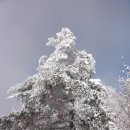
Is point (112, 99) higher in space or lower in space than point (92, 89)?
higher

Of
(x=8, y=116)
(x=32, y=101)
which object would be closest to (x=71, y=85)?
(x=32, y=101)

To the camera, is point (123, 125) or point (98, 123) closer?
point (98, 123)

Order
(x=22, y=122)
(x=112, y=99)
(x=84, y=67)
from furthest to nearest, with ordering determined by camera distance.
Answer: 1. (x=112, y=99)
2. (x=84, y=67)
3. (x=22, y=122)

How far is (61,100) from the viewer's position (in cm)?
1919

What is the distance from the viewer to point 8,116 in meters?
19.4

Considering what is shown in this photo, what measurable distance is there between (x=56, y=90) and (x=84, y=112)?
177 centimetres

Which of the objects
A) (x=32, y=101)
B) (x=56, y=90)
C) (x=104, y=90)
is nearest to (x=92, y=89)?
(x=104, y=90)

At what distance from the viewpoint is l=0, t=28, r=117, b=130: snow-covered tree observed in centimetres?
1880

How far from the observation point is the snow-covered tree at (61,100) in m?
18.8

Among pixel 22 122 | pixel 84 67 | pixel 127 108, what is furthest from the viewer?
pixel 127 108

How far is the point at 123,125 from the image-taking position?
34375 millimetres

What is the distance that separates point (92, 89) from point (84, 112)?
4.09ft

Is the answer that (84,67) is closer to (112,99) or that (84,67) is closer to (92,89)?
(92,89)

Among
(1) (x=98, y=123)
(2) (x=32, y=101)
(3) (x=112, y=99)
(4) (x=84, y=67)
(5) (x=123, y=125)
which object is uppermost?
(3) (x=112, y=99)
